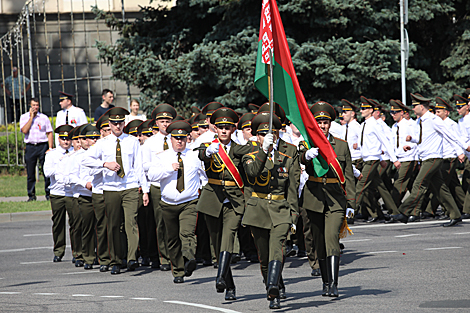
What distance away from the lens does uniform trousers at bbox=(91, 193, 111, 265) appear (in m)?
10.4

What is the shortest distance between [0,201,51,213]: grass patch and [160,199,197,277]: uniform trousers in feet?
25.6

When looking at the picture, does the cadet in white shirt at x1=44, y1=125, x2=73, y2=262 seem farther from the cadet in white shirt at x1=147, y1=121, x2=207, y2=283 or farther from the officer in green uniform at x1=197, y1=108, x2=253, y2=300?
the officer in green uniform at x1=197, y1=108, x2=253, y2=300

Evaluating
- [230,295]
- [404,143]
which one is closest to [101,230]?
[230,295]

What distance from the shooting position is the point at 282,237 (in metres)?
7.36

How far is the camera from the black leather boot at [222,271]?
750cm

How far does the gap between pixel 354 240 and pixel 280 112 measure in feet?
15.1

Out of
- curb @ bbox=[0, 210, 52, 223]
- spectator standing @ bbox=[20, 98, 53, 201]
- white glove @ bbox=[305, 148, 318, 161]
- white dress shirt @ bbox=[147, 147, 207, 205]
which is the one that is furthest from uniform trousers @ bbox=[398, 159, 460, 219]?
spectator standing @ bbox=[20, 98, 53, 201]

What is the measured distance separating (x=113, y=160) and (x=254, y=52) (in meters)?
9.83

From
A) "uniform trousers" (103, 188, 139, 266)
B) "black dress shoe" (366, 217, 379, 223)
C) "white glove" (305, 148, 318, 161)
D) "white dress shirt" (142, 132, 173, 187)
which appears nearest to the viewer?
"white glove" (305, 148, 318, 161)

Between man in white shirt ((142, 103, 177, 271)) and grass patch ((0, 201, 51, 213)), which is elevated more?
man in white shirt ((142, 103, 177, 271))

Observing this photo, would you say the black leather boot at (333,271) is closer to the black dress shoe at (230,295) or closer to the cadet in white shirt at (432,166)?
the black dress shoe at (230,295)

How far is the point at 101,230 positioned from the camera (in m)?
10.4

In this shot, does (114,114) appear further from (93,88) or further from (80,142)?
(93,88)

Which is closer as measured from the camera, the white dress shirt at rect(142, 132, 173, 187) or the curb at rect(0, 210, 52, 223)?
the white dress shirt at rect(142, 132, 173, 187)
